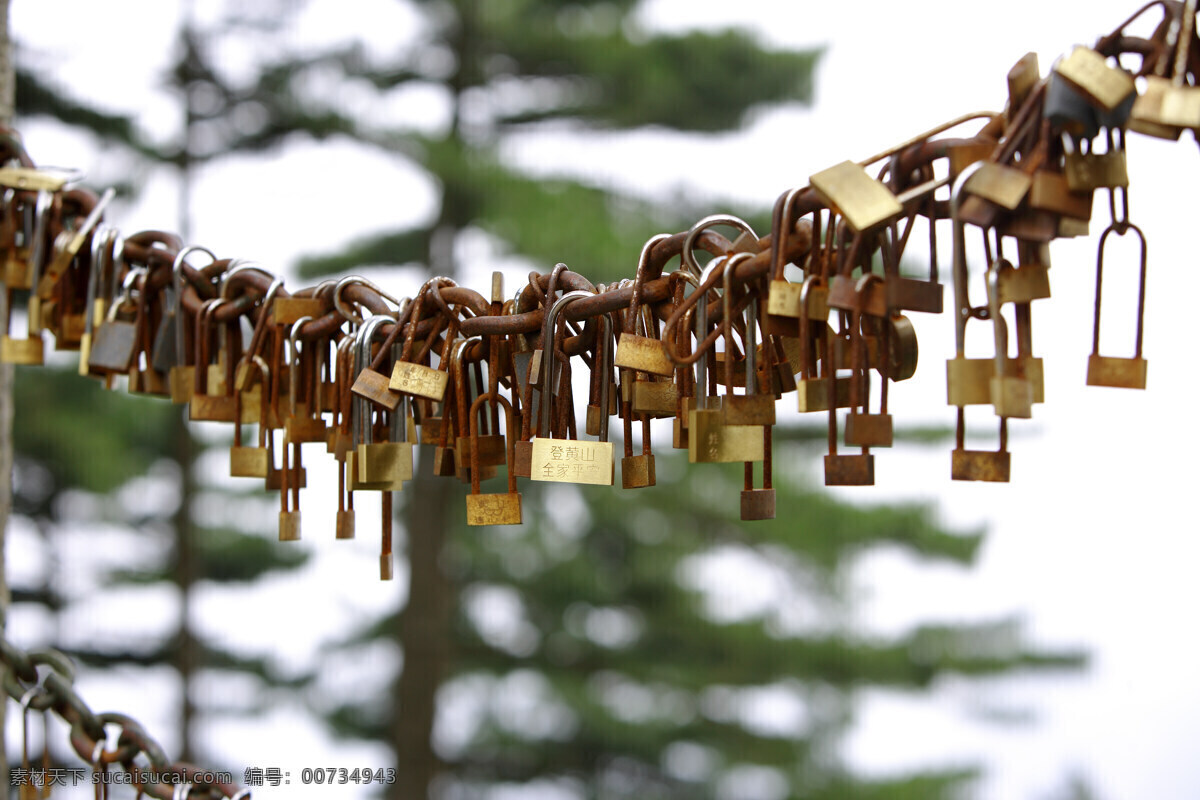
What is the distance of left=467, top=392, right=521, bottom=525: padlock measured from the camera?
477mm

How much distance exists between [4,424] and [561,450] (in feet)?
2.25

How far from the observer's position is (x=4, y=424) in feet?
2.92

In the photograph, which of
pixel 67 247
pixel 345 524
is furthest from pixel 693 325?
pixel 67 247

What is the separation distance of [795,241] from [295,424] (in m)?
0.33

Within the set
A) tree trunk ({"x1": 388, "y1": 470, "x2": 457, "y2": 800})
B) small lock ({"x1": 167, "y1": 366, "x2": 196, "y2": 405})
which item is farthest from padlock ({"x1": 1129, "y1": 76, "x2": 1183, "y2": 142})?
tree trunk ({"x1": 388, "y1": 470, "x2": 457, "y2": 800})

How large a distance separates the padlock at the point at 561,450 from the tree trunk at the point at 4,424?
2.10 feet

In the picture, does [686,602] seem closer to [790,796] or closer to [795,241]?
[790,796]

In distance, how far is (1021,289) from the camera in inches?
13.6

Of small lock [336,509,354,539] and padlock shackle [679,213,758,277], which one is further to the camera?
small lock [336,509,354,539]

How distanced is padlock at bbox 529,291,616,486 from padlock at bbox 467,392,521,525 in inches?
1.6

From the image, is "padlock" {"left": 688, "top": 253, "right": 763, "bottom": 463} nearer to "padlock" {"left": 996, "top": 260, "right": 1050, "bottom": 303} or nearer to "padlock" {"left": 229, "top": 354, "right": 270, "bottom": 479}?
"padlock" {"left": 996, "top": 260, "right": 1050, "bottom": 303}

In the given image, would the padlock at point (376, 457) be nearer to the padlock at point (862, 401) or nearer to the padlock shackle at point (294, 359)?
the padlock shackle at point (294, 359)

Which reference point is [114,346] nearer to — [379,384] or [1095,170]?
[379,384]

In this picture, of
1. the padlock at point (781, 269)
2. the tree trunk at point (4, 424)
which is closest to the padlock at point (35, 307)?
the tree trunk at point (4, 424)
